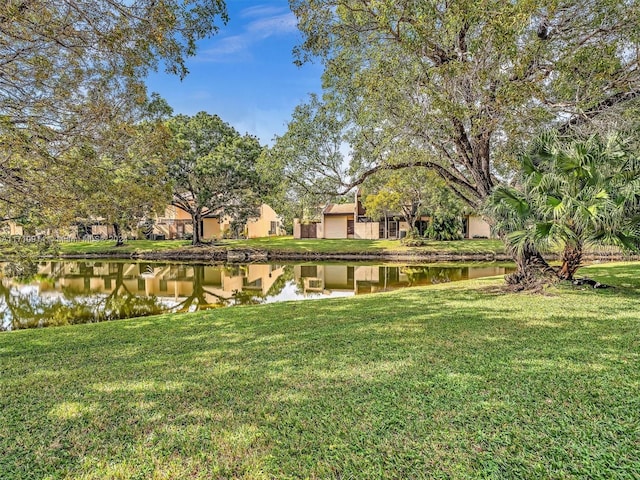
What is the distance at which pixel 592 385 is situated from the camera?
312 centimetres

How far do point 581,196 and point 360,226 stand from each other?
2684cm

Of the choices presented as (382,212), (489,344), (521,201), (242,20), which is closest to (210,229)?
(382,212)

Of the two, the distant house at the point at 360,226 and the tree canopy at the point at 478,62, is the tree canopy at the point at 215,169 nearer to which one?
the distant house at the point at 360,226

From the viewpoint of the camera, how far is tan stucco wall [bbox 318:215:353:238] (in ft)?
117

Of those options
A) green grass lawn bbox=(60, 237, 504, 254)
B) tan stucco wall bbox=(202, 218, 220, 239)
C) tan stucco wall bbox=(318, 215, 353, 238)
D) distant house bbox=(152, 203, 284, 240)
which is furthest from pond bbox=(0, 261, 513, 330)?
tan stucco wall bbox=(202, 218, 220, 239)

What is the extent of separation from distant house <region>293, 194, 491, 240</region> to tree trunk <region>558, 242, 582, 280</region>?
65.6 ft

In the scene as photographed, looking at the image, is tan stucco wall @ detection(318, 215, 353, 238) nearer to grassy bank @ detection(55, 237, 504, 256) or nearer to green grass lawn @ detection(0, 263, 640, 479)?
grassy bank @ detection(55, 237, 504, 256)

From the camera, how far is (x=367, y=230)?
33719 millimetres

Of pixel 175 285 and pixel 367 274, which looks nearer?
pixel 175 285

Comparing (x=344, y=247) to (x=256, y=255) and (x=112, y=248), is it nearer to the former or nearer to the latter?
(x=256, y=255)

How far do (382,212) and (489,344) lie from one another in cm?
2501

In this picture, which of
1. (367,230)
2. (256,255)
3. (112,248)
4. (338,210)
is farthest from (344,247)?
(112,248)

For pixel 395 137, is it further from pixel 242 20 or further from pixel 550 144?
pixel 242 20

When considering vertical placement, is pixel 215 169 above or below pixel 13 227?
above
